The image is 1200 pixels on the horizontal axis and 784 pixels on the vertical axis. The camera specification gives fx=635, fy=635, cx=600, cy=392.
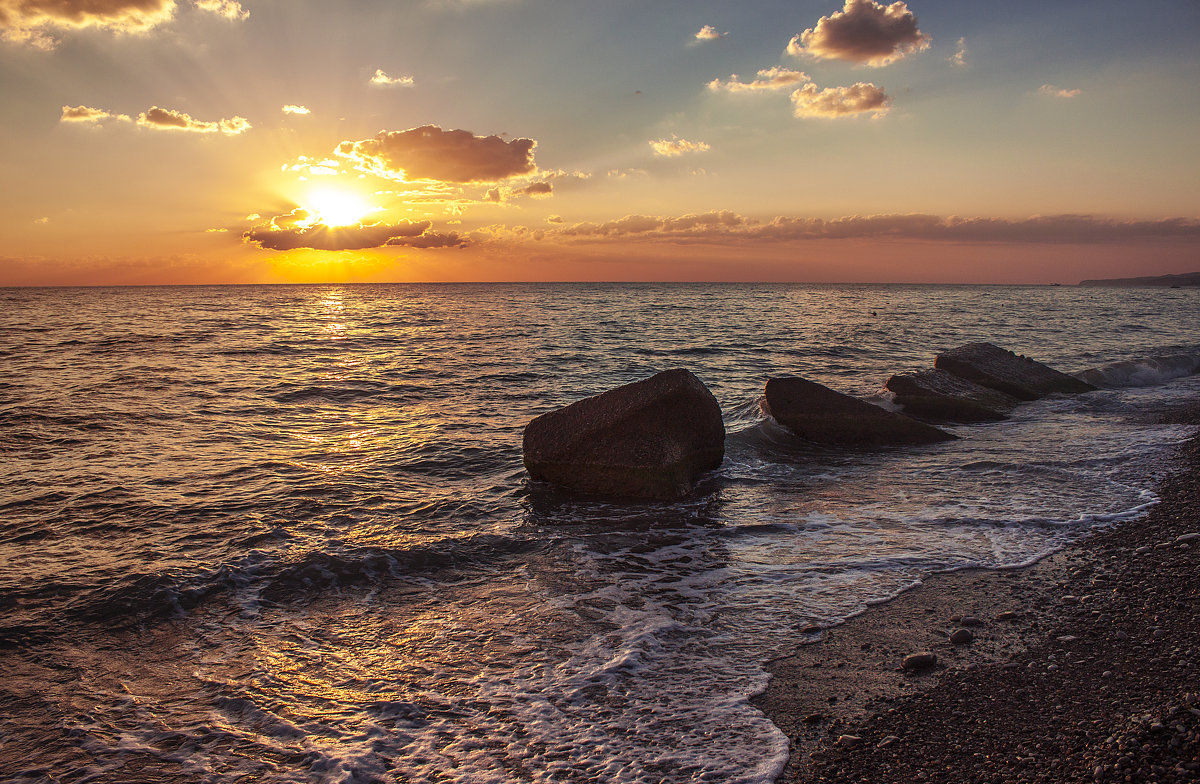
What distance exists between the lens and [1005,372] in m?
14.9

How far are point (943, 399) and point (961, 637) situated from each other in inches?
362

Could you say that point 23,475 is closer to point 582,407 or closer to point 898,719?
point 582,407

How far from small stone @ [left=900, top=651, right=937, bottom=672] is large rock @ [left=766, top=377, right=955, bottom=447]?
6.98 meters

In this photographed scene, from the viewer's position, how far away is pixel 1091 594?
5203 mm

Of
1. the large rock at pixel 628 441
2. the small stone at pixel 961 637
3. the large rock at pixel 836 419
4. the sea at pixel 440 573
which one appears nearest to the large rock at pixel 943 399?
the sea at pixel 440 573

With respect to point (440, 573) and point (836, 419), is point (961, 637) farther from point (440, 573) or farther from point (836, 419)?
point (836, 419)

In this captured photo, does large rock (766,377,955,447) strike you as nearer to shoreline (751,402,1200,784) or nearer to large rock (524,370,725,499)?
large rock (524,370,725,499)

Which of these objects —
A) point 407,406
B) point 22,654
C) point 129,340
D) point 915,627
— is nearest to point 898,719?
point 915,627

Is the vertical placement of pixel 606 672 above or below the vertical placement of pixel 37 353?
below

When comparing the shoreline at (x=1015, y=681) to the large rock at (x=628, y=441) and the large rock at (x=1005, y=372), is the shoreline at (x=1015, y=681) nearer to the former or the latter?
the large rock at (x=628, y=441)

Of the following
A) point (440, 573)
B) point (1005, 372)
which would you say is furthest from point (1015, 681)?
point (1005, 372)

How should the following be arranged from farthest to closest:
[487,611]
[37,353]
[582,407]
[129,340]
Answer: [129,340] < [37,353] < [582,407] < [487,611]

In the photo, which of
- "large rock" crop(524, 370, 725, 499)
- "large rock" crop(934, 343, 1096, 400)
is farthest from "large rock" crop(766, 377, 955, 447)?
"large rock" crop(934, 343, 1096, 400)

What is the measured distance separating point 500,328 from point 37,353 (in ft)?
71.3
